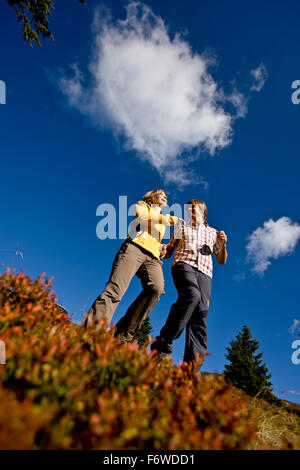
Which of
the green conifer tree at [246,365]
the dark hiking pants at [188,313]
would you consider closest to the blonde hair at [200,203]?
the dark hiking pants at [188,313]

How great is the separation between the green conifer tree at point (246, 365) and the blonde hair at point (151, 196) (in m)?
20.8

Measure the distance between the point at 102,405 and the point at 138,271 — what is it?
3371mm

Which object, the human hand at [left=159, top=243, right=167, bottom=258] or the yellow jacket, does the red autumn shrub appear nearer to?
the yellow jacket

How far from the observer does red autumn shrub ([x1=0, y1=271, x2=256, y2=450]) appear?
3.98ft

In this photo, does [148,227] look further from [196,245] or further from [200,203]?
[200,203]

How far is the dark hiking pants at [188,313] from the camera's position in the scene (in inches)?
152

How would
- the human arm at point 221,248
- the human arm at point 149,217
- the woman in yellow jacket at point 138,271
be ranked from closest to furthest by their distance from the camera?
the woman in yellow jacket at point 138,271
the human arm at point 149,217
the human arm at point 221,248

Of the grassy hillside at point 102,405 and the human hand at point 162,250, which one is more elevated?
the human hand at point 162,250

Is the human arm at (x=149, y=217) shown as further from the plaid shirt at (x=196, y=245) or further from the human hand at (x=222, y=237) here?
the human hand at (x=222, y=237)
